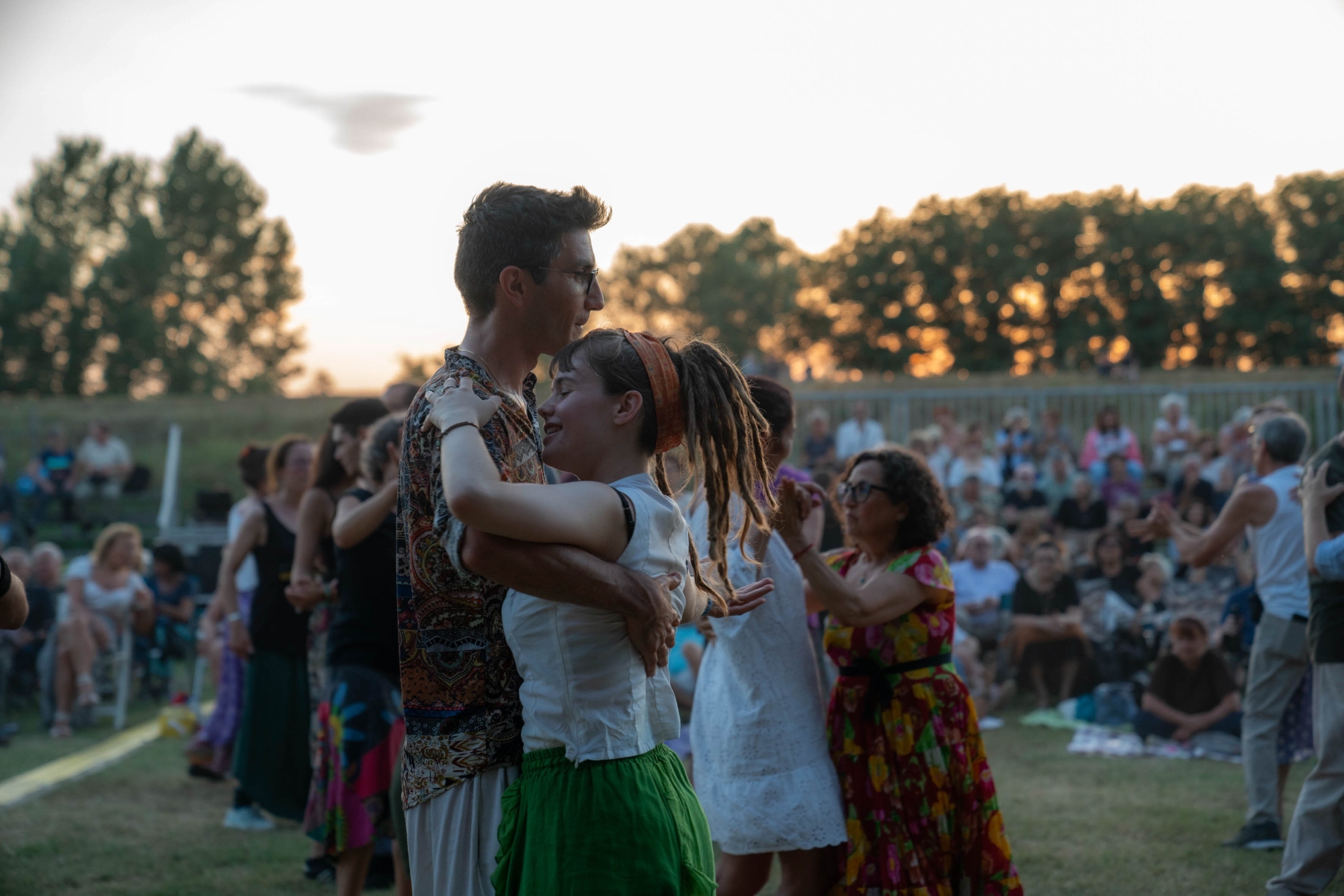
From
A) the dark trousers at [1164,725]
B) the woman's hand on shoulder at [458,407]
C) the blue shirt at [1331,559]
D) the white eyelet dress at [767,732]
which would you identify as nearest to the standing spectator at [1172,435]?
the dark trousers at [1164,725]

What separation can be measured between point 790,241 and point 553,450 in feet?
217

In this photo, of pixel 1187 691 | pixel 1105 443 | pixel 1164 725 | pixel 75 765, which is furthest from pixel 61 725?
pixel 1105 443

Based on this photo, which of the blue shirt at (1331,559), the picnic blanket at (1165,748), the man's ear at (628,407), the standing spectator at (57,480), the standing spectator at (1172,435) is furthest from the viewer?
the standing spectator at (57,480)

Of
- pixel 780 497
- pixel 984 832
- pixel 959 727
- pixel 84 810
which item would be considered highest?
pixel 780 497

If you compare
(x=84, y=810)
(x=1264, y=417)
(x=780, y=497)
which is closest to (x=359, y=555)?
(x=780, y=497)

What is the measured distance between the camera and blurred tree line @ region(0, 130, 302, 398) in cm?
4712

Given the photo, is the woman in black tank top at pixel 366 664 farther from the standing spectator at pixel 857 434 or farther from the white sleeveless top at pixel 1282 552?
the standing spectator at pixel 857 434

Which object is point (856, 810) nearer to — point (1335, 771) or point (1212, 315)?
point (1335, 771)

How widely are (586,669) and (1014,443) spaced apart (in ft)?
40.5

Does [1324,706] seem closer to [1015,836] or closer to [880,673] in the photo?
[880,673]

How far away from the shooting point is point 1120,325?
155 feet

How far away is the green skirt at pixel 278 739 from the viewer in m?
5.47

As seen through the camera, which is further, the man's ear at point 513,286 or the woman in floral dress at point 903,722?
the woman in floral dress at point 903,722

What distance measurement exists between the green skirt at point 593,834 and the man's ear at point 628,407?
2.05 ft
